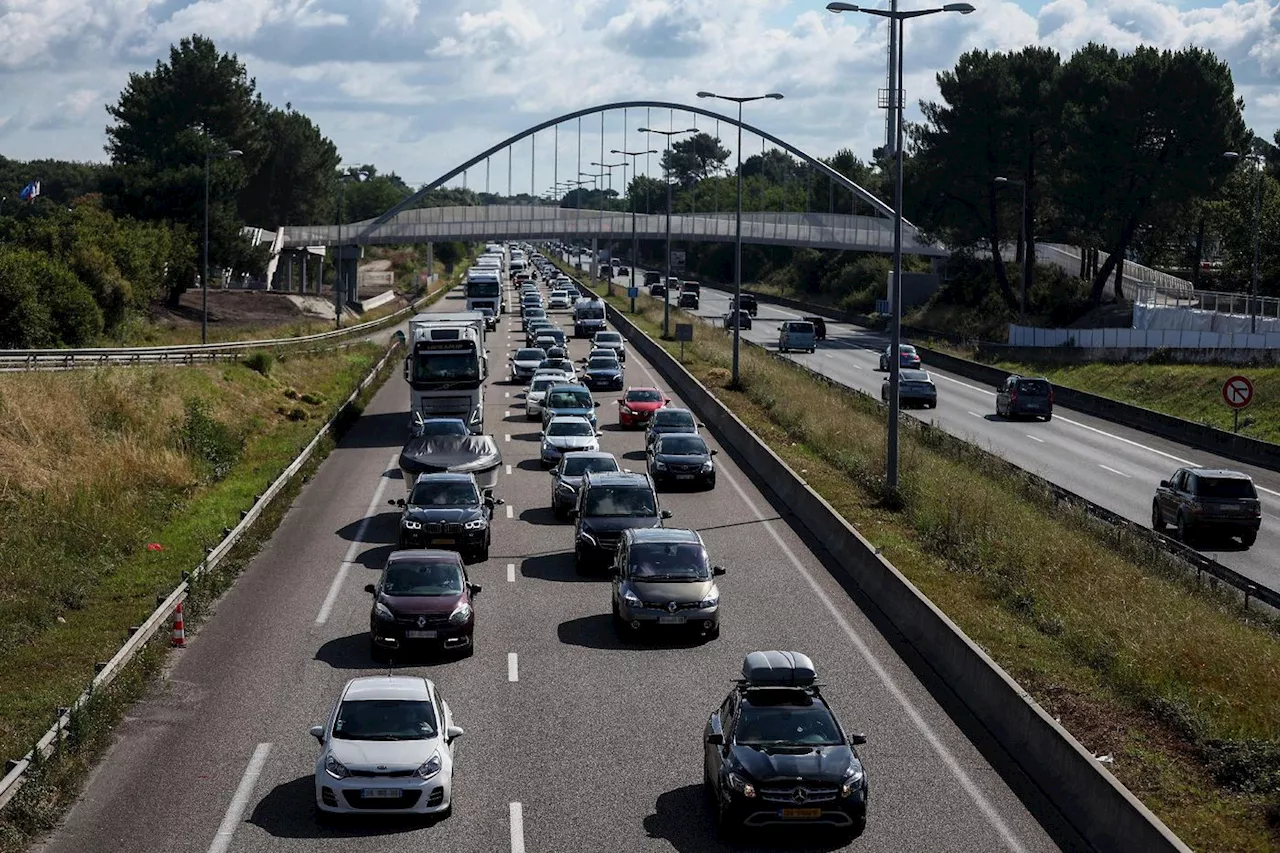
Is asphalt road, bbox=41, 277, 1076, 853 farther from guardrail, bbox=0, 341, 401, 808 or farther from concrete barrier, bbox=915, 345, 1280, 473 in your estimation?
concrete barrier, bbox=915, 345, 1280, 473

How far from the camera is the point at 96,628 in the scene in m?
26.3

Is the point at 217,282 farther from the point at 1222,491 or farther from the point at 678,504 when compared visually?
the point at 1222,491

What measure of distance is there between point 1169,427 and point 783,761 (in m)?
45.4

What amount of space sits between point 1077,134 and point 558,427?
182 ft

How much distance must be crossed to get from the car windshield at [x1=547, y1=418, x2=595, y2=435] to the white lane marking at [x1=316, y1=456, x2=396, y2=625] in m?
5.00

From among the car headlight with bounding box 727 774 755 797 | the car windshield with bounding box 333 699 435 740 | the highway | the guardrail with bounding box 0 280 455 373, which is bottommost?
the highway

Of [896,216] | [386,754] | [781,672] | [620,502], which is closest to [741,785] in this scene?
[781,672]

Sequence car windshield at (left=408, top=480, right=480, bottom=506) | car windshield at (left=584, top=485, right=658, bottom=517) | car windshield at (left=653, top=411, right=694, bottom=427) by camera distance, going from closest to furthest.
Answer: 1. car windshield at (left=584, top=485, right=658, bottom=517)
2. car windshield at (left=408, top=480, right=480, bottom=506)
3. car windshield at (left=653, top=411, right=694, bottom=427)

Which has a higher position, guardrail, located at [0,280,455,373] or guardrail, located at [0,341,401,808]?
guardrail, located at [0,280,455,373]

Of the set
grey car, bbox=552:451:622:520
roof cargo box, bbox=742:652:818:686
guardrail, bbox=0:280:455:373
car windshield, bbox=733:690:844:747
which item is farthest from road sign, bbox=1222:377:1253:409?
guardrail, bbox=0:280:455:373

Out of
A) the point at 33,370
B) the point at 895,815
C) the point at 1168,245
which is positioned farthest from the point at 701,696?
the point at 1168,245

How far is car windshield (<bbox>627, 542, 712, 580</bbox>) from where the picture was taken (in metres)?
25.8

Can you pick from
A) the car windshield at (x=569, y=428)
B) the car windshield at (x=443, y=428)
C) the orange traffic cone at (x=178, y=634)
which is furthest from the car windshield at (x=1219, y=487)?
the orange traffic cone at (x=178, y=634)

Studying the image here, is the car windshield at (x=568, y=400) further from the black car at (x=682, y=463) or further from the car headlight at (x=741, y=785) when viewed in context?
the car headlight at (x=741, y=785)
